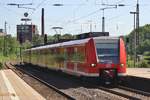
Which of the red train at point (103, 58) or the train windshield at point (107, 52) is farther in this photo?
the train windshield at point (107, 52)

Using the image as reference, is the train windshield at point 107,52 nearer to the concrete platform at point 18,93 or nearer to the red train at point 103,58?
the red train at point 103,58

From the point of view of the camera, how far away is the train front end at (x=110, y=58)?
26922mm

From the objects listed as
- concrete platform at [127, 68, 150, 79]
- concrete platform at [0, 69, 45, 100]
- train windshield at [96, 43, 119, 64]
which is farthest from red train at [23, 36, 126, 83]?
concrete platform at [0, 69, 45, 100]

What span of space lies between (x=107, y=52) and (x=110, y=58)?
0.37 metres

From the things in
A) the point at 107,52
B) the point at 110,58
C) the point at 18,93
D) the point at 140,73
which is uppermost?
the point at 107,52

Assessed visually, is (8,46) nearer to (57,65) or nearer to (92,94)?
(57,65)

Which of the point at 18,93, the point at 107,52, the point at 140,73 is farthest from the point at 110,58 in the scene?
the point at 140,73

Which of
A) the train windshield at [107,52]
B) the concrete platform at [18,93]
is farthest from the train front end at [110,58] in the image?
the concrete platform at [18,93]

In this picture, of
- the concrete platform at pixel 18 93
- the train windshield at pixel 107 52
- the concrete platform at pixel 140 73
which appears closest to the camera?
the concrete platform at pixel 18 93

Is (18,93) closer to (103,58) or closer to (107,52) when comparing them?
(103,58)

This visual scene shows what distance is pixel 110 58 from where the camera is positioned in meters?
27.1

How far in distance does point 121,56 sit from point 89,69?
197 centimetres

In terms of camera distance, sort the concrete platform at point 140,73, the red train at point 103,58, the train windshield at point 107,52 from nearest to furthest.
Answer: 1. the red train at point 103,58
2. the train windshield at point 107,52
3. the concrete platform at point 140,73

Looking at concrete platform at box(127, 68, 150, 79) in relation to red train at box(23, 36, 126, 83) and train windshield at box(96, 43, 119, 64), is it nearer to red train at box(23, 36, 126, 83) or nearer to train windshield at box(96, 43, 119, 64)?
red train at box(23, 36, 126, 83)
